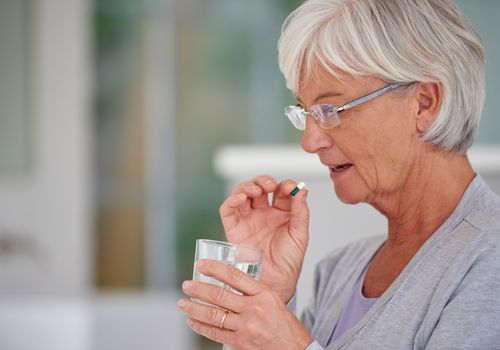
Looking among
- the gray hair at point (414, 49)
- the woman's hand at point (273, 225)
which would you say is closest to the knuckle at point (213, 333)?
the woman's hand at point (273, 225)

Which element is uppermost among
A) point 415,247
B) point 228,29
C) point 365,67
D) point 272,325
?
point 228,29

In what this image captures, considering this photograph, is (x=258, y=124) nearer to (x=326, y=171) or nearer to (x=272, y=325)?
(x=326, y=171)

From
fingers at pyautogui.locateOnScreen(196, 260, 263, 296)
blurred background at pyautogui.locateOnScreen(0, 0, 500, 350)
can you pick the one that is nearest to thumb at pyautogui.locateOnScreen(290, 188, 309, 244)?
fingers at pyautogui.locateOnScreen(196, 260, 263, 296)

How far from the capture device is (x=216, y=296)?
150cm

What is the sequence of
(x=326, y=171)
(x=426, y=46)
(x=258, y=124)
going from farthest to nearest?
(x=258, y=124) → (x=326, y=171) → (x=426, y=46)

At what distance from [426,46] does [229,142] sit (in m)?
5.83

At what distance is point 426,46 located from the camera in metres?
1.58

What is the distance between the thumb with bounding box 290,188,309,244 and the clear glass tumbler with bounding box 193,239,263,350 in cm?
14

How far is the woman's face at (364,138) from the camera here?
1.65m

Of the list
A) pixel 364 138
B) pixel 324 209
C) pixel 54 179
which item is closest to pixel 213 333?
pixel 364 138

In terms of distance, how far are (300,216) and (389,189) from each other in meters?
0.19

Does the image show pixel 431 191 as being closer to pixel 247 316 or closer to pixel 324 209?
pixel 247 316

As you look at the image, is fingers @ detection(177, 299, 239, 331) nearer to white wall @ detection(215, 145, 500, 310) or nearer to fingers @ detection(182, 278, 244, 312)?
fingers @ detection(182, 278, 244, 312)

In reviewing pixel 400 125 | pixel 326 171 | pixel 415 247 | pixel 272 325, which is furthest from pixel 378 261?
pixel 326 171
